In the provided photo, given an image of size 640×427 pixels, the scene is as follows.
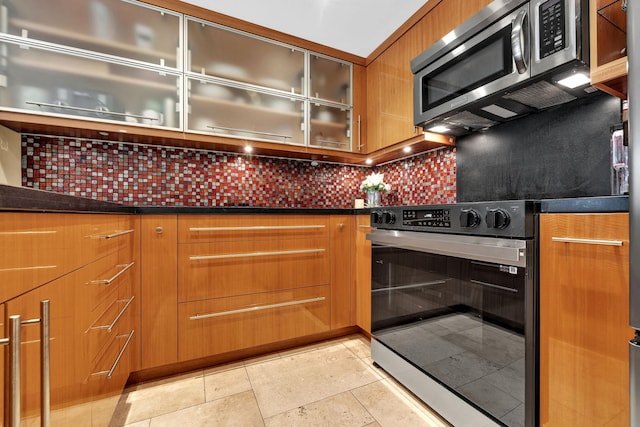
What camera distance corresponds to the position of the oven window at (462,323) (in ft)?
3.20

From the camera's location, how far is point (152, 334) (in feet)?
5.06

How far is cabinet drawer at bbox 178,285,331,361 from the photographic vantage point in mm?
1623

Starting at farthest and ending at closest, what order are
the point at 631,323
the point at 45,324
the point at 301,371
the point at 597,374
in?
1. the point at 301,371
2. the point at 597,374
3. the point at 631,323
4. the point at 45,324

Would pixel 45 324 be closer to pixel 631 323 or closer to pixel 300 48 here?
pixel 631 323

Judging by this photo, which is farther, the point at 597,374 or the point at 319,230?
the point at 319,230

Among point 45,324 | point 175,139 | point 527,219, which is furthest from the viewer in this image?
point 175,139

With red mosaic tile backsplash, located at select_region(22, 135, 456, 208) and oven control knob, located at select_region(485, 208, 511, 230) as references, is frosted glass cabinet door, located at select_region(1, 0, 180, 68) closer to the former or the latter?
red mosaic tile backsplash, located at select_region(22, 135, 456, 208)

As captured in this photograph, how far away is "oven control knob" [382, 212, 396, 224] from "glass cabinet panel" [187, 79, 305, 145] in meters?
0.96

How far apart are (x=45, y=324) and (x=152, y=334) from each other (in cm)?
115

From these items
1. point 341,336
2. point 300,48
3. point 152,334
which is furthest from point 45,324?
point 300,48

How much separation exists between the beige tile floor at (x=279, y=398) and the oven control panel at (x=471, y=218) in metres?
0.90

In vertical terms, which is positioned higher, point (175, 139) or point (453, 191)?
point (175, 139)

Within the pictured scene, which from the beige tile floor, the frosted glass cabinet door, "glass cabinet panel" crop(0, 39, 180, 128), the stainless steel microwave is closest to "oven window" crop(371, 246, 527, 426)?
the beige tile floor

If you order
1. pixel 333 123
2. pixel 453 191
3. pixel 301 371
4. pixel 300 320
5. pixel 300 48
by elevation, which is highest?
pixel 300 48
